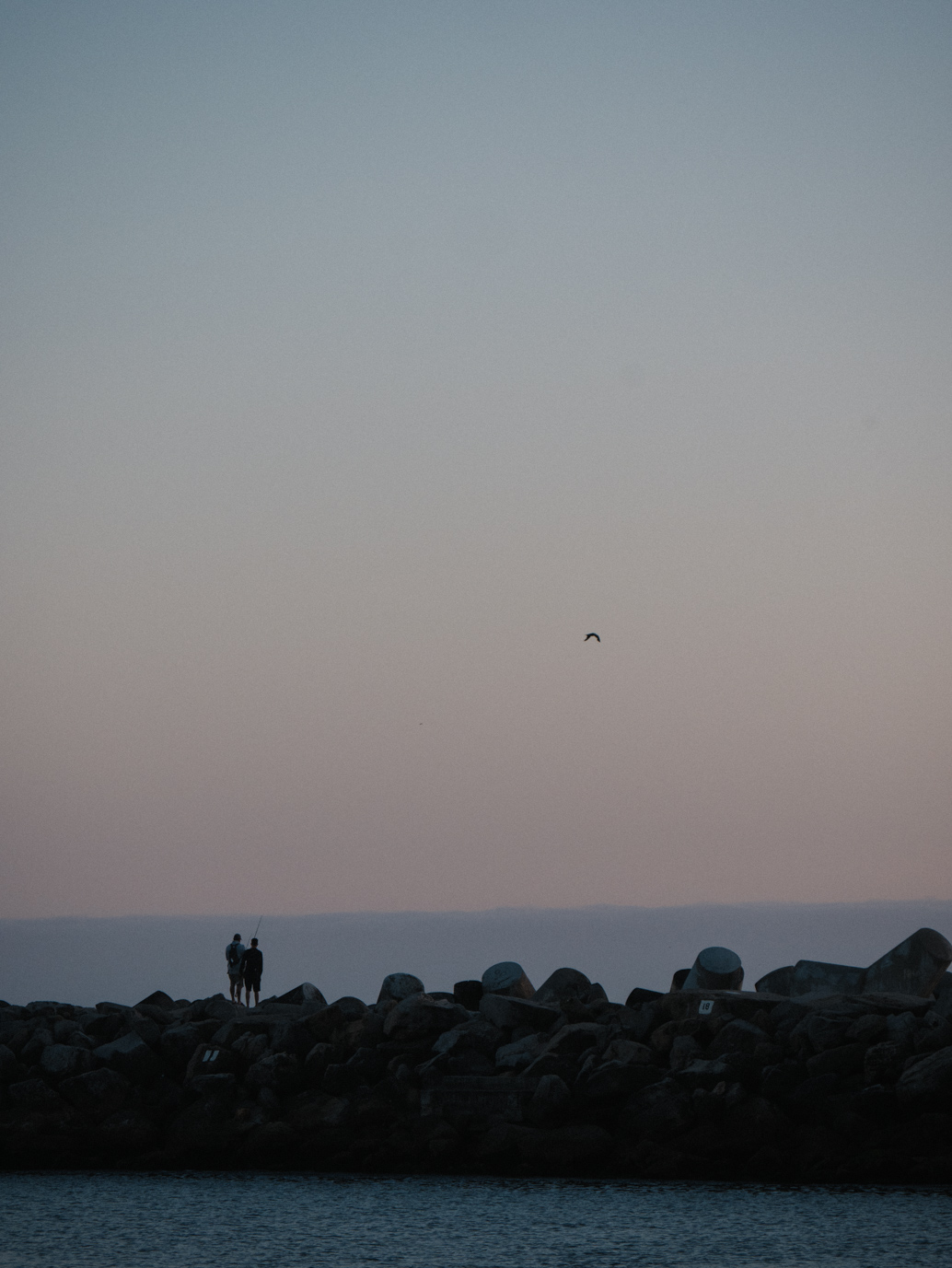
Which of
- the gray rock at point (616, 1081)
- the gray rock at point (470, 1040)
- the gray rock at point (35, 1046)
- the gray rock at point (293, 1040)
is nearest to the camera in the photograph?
the gray rock at point (616, 1081)

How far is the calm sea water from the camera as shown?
56.0 ft

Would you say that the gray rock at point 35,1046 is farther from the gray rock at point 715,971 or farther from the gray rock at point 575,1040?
the gray rock at point 715,971

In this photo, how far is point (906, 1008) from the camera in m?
22.5

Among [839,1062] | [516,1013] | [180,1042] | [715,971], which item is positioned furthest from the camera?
[715,971]

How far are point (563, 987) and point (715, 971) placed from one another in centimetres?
298

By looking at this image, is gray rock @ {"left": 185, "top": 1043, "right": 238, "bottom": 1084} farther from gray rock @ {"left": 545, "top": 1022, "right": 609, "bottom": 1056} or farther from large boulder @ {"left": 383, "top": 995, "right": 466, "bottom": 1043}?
gray rock @ {"left": 545, "top": 1022, "right": 609, "bottom": 1056}

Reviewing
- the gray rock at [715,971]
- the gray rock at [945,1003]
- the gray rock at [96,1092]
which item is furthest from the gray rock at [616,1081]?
the gray rock at [96,1092]

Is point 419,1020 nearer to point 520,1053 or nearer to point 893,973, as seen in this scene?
point 520,1053

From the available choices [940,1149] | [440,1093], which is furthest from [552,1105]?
[940,1149]

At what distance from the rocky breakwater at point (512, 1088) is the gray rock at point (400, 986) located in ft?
3.60

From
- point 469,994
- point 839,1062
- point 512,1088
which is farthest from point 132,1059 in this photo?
point 839,1062

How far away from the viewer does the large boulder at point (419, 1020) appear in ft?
75.6

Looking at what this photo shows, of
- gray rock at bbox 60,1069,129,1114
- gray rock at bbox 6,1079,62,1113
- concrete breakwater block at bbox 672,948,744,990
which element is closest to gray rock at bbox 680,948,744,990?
concrete breakwater block at bbox 672,948,744,990

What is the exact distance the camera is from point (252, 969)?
26906 millimetres
